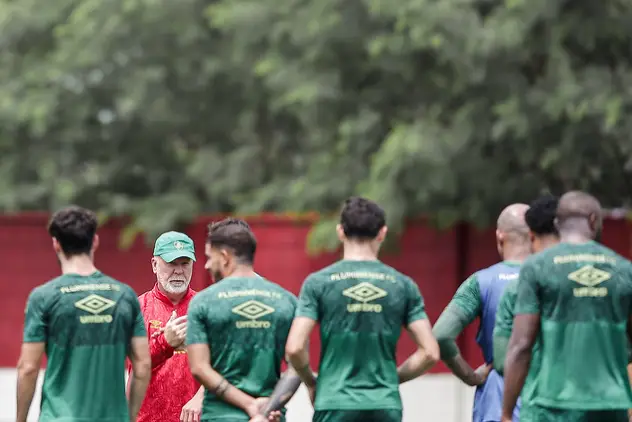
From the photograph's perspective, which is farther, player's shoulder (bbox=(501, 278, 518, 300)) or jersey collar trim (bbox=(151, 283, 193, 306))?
jersey collar trim (bbox=(151, 283, 193, 306))

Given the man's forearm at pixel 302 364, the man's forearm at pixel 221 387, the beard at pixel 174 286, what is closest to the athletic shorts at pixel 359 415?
the man's forearm at pixel 302 364

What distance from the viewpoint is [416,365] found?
316 inches

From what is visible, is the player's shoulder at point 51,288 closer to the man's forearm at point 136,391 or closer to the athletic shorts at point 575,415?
the man's forearm at point 136,391

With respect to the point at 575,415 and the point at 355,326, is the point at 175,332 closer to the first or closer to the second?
the point at 355,326

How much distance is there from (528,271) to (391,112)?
34.7 ft

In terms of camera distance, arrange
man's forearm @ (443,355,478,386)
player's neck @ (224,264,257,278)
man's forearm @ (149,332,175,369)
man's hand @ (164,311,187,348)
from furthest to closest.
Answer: man's forearm @ (149,332,175,369), man's forearm @ (443,355,478,386), man's hand @ (164,311,187,348), player's neck @ (224,264,257,278)

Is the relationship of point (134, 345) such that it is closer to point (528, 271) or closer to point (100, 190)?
point (528, 271)

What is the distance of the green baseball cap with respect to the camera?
9.45 meters

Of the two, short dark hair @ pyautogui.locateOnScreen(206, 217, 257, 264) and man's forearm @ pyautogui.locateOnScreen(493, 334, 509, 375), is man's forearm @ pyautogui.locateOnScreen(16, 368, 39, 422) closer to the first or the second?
short dark hair @ pyautogui.locateOnScreen(206, 217, 257, 264)

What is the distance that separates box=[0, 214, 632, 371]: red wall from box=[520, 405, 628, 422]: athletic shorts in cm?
1194

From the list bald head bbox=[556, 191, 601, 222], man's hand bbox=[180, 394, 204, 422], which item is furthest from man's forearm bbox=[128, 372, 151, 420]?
bald head bbox=[556, 191, 601, 222]

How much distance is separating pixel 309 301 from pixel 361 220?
0.54m

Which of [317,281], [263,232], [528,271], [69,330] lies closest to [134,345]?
[69,330]

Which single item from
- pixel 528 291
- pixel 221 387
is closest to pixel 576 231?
pixel 528 291
